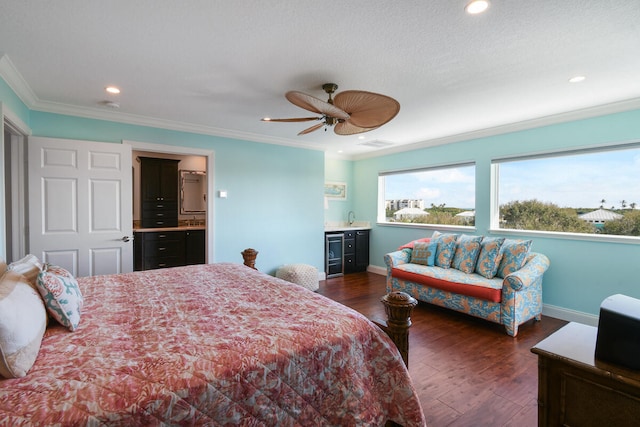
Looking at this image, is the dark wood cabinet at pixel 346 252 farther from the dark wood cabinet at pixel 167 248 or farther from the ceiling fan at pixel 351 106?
the ceiling fan at pixel 351 106

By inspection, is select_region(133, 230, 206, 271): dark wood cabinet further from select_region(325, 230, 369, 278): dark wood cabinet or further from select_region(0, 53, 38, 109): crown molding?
select_region(0, 53, 38, 109): crown molding

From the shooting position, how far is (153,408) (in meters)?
1.01

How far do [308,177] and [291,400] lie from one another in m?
4.26

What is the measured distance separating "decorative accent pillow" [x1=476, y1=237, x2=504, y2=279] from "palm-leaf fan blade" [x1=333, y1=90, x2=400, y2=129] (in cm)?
222

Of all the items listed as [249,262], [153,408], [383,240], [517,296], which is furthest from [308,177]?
[153,408]

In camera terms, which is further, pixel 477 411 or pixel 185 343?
pixel 477 411

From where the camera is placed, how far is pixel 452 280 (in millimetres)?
3604

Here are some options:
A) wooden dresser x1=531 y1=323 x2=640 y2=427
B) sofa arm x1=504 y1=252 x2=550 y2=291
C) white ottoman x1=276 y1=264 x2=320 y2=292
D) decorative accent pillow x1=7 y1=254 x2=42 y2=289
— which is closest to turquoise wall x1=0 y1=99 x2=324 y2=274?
white ottoman x1=276 y1=264 x2=320 y2=292

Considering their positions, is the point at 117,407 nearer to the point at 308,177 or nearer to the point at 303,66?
the point at 303,66

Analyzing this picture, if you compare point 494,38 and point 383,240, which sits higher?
point 494,38

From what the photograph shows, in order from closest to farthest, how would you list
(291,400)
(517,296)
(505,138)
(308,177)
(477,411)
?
(291,400) < (477,411) < (517,296) < (505,138) < (308,177)

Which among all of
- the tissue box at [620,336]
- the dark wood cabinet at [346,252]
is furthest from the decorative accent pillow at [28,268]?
the dark wood cabinet at [346,252]

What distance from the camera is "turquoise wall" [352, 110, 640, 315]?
3213mm

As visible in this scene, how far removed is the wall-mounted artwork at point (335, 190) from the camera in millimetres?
6263
